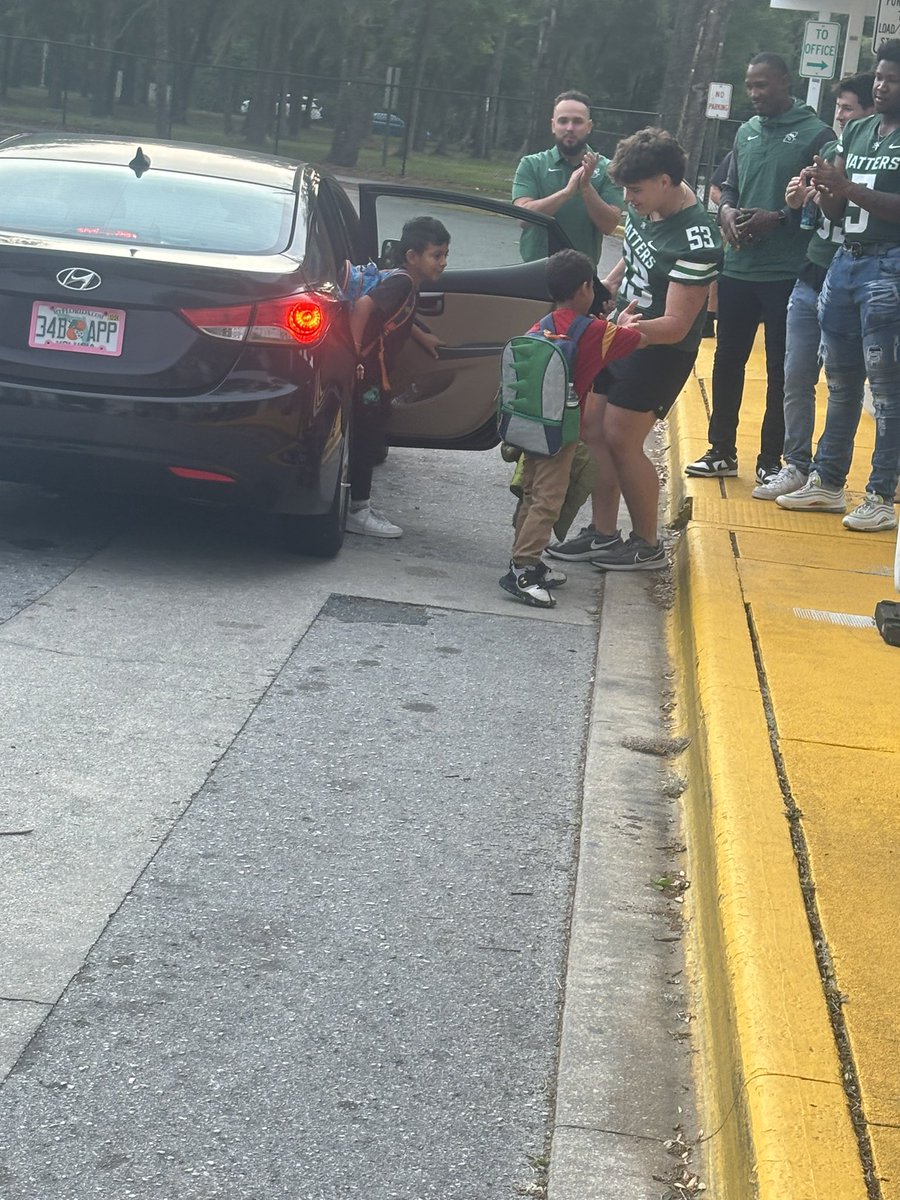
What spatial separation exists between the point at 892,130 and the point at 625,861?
4.13 metres

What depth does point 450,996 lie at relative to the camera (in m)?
3.45

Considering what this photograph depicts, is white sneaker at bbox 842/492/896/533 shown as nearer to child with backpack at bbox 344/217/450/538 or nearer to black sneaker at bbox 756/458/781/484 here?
black sneaker at bbox 756/458/781/484

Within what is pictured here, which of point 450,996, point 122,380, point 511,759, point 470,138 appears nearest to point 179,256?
point 122,380

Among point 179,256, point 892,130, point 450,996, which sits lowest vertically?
point 450,996

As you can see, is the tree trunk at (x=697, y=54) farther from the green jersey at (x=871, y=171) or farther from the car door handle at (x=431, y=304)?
the car door handle at (x=431, y=304)

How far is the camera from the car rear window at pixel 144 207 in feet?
21.2

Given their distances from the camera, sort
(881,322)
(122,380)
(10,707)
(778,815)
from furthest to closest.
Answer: (881,322) → (122,380) → (10,707) → (778,815)

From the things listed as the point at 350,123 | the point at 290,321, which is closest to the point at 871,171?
Result: the point at 290,321

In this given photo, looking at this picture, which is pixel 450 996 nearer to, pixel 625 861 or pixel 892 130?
pixel 625 861

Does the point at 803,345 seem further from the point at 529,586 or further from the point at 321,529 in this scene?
the point at 321,529

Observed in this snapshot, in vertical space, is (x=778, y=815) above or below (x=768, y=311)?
below

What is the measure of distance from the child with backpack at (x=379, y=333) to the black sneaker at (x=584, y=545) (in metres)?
0.72

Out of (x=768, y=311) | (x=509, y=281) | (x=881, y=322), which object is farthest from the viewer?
(x=768, y=311)

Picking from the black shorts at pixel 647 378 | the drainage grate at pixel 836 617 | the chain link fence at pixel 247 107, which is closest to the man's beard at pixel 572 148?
→ the black shorts at pixel 647 378
